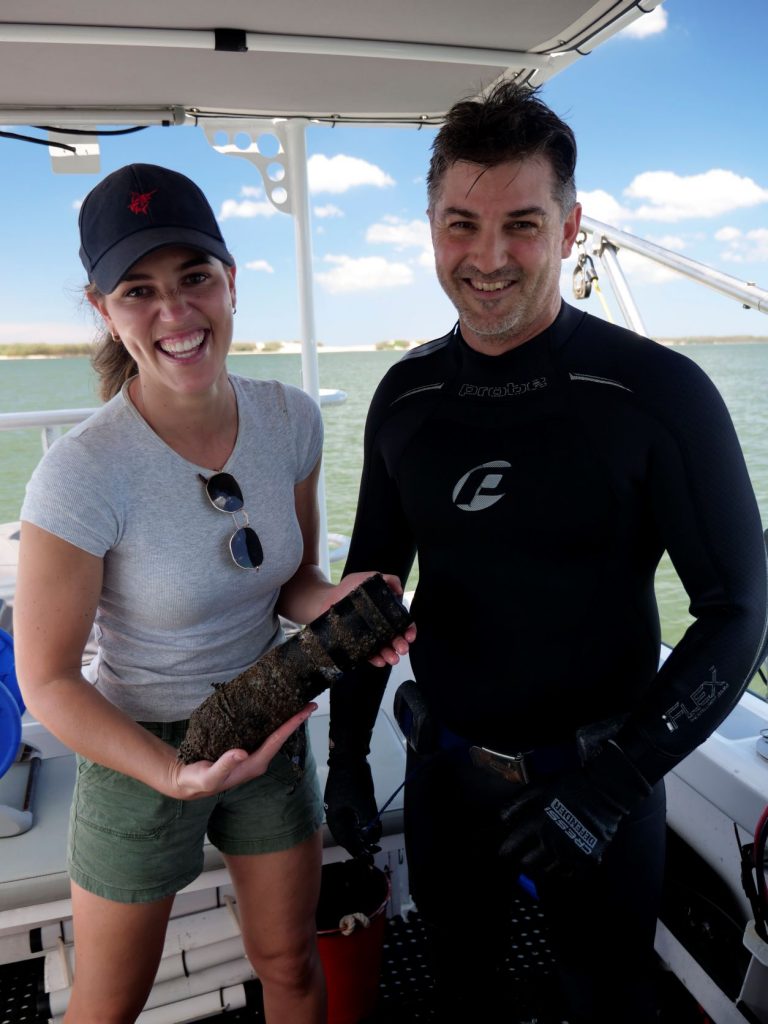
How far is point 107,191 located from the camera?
4.39 ft

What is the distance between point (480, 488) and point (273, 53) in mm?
1263

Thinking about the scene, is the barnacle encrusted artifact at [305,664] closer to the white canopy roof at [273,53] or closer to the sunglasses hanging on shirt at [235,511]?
the sunglasses hanging on shirt at [235,511]

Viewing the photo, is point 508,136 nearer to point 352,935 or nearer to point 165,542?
point 165,542

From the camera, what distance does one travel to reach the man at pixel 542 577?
4.54ft

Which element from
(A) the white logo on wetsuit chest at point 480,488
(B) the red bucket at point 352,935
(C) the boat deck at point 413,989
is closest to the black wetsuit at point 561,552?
(A) the white logo on wetsuit chest at point 480,488

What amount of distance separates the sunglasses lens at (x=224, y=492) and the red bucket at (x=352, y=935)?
126 cm

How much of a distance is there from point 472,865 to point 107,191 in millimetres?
1550

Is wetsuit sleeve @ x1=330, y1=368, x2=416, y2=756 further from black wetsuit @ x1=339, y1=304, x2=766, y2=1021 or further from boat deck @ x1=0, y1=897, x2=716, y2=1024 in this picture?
boat deck @ x1=0, y1=897, x2=716, y2=1024

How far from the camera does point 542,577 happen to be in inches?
59.9

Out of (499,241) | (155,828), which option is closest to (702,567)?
(499,241)

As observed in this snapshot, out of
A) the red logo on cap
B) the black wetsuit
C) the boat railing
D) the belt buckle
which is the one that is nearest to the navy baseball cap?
the red logo on cap

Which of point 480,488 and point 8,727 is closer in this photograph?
point 480,488

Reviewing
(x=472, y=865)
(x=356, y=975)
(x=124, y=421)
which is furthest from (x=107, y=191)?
(x=356, y=975)

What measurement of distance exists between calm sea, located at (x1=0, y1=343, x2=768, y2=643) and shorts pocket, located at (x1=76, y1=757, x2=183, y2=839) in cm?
89
